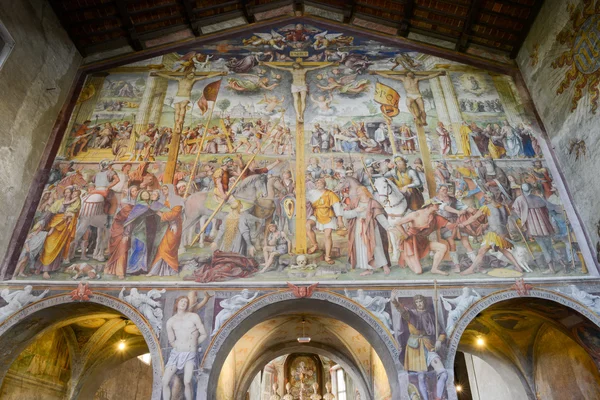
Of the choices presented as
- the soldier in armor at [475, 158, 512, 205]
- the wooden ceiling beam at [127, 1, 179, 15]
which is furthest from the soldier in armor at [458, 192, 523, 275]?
the wooden ceiling beam at [127, 1, 179, 15]

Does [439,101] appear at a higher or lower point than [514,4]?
lower

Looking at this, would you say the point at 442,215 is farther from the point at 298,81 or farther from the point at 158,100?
the point at 158,100

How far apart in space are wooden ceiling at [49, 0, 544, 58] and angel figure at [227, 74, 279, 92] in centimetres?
222

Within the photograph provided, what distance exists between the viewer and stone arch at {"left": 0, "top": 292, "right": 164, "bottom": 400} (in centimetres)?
898

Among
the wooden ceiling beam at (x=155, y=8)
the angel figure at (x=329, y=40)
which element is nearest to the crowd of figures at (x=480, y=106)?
the angel figure at (x=329, y=40)

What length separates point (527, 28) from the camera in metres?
12.7

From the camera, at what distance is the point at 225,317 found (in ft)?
30.3

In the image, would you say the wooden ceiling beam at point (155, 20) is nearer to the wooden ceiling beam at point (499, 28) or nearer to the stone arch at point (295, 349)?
the wooden ceiling beam at point (499, 28)

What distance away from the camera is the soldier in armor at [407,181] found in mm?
10906

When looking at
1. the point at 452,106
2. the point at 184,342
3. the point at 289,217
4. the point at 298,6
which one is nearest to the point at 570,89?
the point at 452,106

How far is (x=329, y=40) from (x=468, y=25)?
13.6 feet

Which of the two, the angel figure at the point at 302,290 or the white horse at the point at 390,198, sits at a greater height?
the white horse at the point at 390,198

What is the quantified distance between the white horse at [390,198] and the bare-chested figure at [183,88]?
5577 millimetres

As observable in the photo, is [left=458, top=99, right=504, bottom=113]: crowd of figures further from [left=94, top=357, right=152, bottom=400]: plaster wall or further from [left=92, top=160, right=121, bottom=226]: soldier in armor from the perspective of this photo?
[left=94, top=357, right=152, bottom=400]: plaster wall
